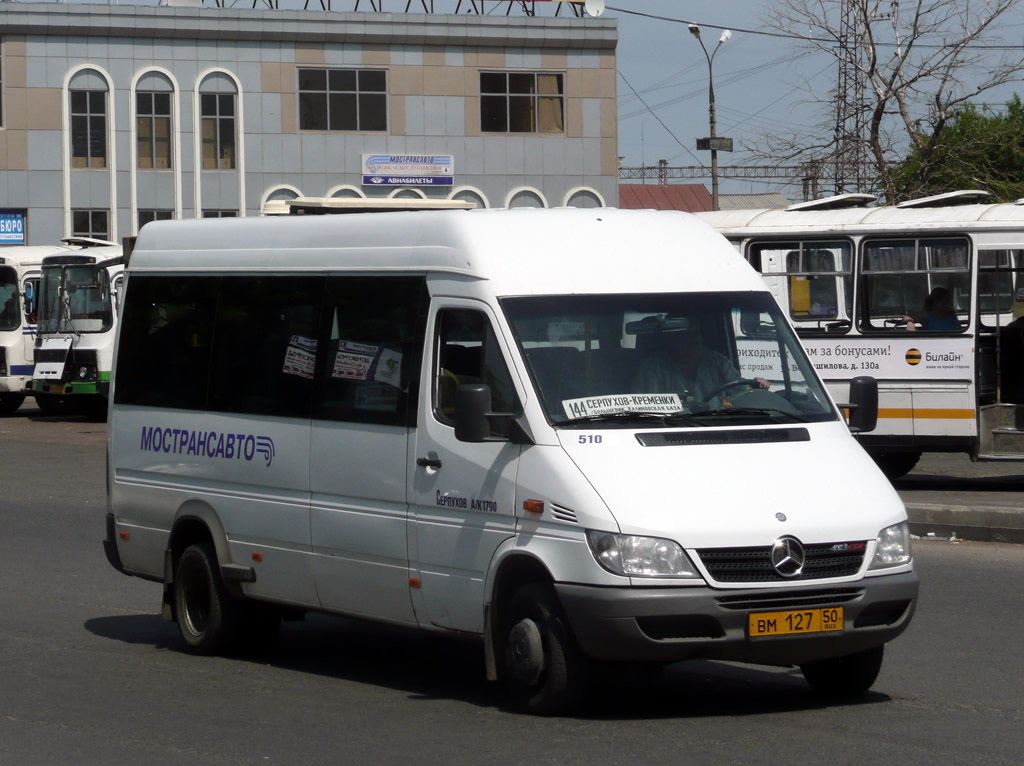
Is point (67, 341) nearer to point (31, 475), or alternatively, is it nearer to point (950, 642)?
point (31, 475)

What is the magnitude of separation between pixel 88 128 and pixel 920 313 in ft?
118

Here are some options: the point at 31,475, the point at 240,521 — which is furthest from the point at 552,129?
the point at 240,521

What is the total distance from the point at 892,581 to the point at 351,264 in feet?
10.0

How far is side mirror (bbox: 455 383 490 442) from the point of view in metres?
6.77

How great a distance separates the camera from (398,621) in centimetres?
750

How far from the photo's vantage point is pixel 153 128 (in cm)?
4809

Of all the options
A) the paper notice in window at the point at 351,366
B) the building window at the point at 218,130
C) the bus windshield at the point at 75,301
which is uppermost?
the building window at the point at 218,130

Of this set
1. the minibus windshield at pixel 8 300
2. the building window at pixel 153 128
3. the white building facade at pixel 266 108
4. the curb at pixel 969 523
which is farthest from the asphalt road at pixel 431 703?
the building window at pixel 153 128

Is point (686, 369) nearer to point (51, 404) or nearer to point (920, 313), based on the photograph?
point (920, 313)

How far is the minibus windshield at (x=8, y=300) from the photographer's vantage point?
108 feet

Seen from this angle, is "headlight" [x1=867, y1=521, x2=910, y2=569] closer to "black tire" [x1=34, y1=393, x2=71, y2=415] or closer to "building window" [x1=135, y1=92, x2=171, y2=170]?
"black tire" [x1=34, y1=393, x2=71, y2=415]

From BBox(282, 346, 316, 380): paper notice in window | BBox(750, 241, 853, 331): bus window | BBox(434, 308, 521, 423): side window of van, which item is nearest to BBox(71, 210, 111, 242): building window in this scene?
BBox(750, 241, 853, 331): bus window

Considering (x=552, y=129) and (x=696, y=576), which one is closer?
(x=696, y=576)

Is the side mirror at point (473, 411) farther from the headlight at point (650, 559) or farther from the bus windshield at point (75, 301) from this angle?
the bus windshield at point (75, 301)
